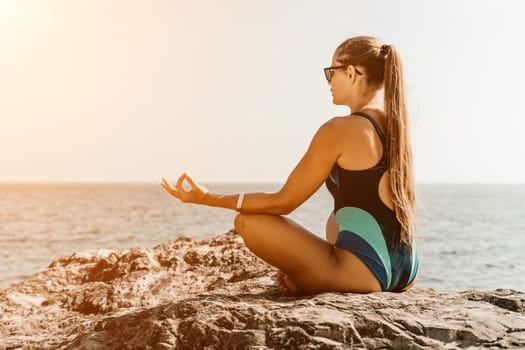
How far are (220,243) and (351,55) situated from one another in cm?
296

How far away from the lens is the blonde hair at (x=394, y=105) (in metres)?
3.99

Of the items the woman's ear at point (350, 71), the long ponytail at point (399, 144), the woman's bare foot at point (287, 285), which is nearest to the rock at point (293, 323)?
the woman's bare foot at point (287, 285)

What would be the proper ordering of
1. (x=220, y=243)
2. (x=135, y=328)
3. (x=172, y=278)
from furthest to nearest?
(x=220, y=243) → (x=172, y=278) → (x=135, y=328)

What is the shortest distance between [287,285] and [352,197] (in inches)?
29.9

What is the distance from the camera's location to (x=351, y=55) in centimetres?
407

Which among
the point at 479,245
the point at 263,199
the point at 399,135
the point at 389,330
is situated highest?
the point at 399,135

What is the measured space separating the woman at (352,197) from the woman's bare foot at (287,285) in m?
0.07

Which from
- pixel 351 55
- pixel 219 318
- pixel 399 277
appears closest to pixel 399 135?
pixel 351 55

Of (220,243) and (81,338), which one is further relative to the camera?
(220,243)

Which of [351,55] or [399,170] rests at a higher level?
[351,55]

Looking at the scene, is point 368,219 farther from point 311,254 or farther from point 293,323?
point 293,323

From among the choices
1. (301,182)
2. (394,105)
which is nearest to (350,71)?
(394,105)

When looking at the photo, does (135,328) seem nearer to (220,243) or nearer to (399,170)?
(399,170)

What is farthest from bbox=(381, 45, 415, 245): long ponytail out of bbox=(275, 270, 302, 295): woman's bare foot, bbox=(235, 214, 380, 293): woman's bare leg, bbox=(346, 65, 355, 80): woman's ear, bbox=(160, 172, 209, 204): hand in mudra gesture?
bbox=(160, 172, 209, 204): hand in mudra gesture
